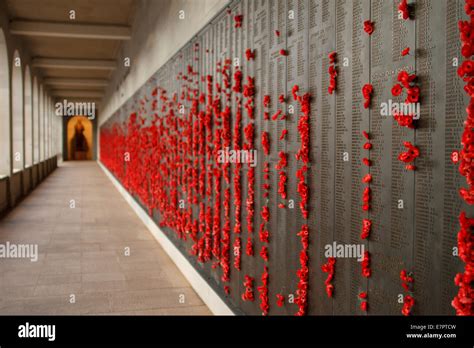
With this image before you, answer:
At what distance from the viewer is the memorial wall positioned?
229cm

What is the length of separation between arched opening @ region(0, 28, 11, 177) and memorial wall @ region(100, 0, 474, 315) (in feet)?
30.4

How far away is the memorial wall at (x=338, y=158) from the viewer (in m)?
2.29

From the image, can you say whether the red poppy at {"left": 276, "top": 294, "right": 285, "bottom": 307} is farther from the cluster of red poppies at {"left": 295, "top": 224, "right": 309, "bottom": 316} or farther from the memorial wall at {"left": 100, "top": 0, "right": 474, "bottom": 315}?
the cluster of red poppies at {"left": 295, "top": 224, "right": 309, "bottom": 316}

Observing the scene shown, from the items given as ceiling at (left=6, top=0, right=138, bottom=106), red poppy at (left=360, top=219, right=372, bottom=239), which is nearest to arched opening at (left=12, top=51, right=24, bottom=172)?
ceiling at (left=6, top=0, right=138, bottom=106)

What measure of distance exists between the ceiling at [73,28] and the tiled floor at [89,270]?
513 centimetres

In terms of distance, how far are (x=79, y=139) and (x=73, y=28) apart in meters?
33.4

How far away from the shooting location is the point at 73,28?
46.9 feet

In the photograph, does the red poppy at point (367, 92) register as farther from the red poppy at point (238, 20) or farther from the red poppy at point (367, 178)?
the red poppy at point (238, 20)

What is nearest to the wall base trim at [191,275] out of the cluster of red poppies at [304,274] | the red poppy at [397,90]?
the cluster of red poppies at [304,274]

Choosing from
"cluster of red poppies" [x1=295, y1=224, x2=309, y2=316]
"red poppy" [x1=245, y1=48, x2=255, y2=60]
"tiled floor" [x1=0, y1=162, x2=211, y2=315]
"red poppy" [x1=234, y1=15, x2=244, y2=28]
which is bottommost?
"tiled floor" [x1=0, y1=162, x2=211, y2=315]

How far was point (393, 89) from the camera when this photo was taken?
2.52m
